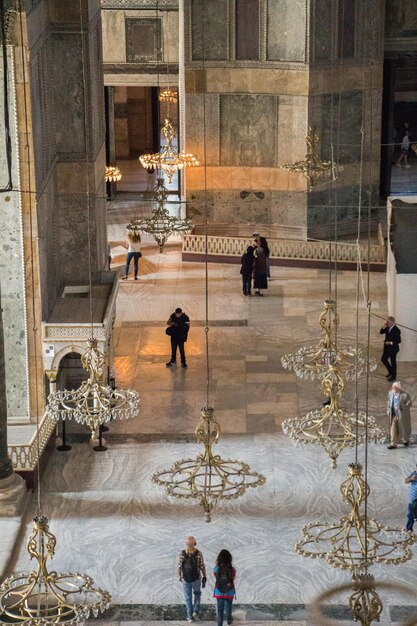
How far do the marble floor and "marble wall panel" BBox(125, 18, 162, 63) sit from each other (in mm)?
5289

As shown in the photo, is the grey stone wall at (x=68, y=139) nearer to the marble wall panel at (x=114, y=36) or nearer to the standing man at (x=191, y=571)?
the standing man at (x=191, y=571)

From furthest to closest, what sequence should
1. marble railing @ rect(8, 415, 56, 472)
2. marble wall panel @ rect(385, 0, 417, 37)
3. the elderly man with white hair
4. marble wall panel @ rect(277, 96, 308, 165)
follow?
1. marble wall panel @ rect(385, 0, 417, 37)
2. marble wall panel @ rect(277, 96, 308, 165)
3. the elderly man with white hair
4. marble railing @ rect(8, 415, 56, 472)

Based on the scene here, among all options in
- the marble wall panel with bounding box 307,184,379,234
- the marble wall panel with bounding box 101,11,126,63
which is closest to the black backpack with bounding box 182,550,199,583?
the marble wall panel with bounding box 307,184,379,234

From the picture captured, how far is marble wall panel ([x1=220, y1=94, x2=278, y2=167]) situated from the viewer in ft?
78.9

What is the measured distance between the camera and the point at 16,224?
15.0 meters

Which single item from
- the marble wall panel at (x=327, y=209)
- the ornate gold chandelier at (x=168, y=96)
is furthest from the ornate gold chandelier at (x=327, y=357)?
the ornate gold chandelier at (x=168, y=96)

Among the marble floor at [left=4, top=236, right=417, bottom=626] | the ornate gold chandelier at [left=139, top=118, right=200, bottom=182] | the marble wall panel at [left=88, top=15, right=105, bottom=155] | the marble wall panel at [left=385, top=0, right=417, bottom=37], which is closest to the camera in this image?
the marble floor at [left=4, top=236, right=417, bottom=626]

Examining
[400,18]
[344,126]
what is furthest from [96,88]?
[400,18]

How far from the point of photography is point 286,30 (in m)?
23.4

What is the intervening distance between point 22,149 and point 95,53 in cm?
406

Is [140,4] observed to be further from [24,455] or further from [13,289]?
[24,455]

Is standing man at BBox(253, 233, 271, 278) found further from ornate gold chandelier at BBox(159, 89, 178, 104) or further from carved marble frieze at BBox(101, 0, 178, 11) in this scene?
carved marble frieze at BBox(101, 0, 178, 11)

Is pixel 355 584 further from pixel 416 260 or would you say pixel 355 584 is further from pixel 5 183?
pixel 416 260

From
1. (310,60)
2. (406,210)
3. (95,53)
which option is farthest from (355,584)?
(310,60)
